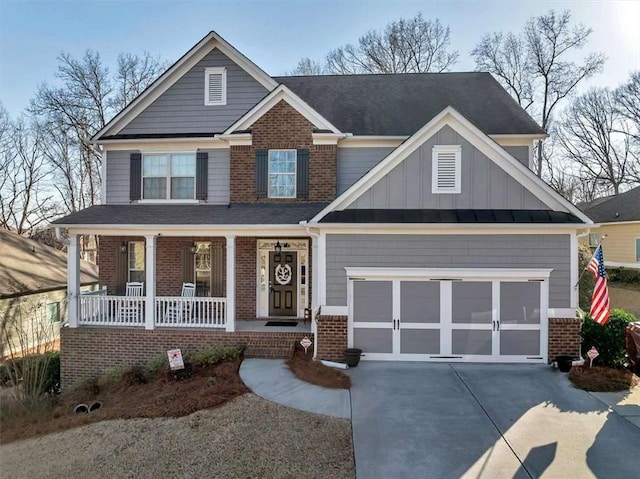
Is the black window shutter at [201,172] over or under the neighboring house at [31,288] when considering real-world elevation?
over

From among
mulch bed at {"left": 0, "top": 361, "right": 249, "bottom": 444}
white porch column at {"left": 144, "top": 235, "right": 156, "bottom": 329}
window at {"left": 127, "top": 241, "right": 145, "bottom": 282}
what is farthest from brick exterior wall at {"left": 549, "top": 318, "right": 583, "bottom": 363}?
window at {"left": 127, "top": 241, "right": 145, "bottom": 282}

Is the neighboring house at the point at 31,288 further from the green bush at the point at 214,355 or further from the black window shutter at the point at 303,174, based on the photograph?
the black window shutter at the point at 303,174

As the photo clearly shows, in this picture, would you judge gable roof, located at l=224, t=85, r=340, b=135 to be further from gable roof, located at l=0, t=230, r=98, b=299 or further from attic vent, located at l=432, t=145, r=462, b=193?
gable roof, located at l=0, t=230, r=98, b=299

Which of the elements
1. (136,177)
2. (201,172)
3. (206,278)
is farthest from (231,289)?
(136,177)

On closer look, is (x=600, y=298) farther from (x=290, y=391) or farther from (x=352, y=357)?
(x=290, y=391)

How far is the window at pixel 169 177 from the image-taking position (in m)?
12.2

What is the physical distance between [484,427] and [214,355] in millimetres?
6158

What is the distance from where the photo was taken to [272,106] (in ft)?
37.6

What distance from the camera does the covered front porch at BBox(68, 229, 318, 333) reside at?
10.6 m

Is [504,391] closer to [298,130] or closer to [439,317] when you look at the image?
[439,317]

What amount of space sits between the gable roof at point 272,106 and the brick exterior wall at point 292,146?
0.11 metres

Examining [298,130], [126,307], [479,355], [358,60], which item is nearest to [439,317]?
[479,355]

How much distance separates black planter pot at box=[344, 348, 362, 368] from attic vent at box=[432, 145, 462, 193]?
166 inches

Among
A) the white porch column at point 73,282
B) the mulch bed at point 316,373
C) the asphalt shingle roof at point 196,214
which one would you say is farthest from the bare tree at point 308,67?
the mulch bed at point 316,373
